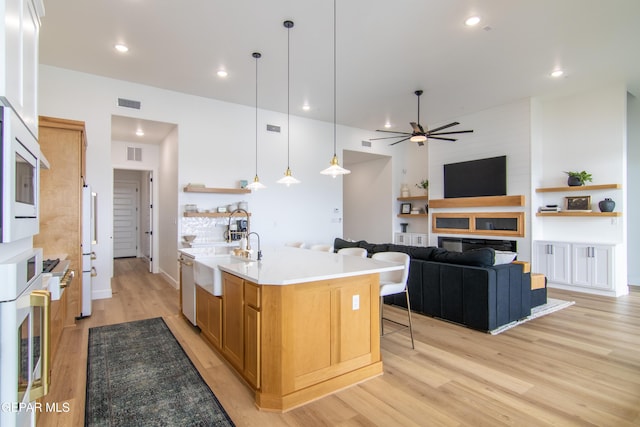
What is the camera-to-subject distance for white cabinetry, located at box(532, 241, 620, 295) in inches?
220

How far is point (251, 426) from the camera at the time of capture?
2162mm

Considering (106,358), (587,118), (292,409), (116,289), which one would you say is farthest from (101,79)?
(587,118)

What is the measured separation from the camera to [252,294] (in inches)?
96.5

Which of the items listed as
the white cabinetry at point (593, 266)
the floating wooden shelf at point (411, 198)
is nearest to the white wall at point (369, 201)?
the floating wooden shelf at point (411, 198)

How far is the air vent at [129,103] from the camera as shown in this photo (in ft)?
17.8

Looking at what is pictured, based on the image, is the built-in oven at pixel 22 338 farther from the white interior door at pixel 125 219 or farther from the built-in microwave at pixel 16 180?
the white interior door at pixel 125 219

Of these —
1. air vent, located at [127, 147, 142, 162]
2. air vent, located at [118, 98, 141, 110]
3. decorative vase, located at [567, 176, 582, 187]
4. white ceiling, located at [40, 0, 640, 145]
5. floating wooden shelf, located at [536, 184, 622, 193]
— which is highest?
white ceiling, located at [40, 0, 640, 145]

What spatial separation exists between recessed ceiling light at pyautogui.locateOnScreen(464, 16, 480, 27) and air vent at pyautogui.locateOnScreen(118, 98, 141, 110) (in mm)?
5034

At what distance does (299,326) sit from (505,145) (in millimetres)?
6333

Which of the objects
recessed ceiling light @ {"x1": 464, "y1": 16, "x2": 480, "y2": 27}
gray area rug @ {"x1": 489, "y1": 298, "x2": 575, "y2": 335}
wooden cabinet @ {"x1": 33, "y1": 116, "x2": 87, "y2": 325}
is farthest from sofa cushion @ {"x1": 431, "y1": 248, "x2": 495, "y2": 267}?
wooden cabinet @ {"x1": 33, "y1": 116, "x2": 87, "y2": 325}

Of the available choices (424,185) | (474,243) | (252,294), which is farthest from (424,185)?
(252,294)

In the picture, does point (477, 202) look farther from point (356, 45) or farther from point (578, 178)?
point (356, 45)

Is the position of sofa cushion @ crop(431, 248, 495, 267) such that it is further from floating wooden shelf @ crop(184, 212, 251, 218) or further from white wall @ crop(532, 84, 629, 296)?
floating wooden shelf @ crop(184, 212, 251, 218)

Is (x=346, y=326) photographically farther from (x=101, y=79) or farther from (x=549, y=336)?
(x=101, y=79)
